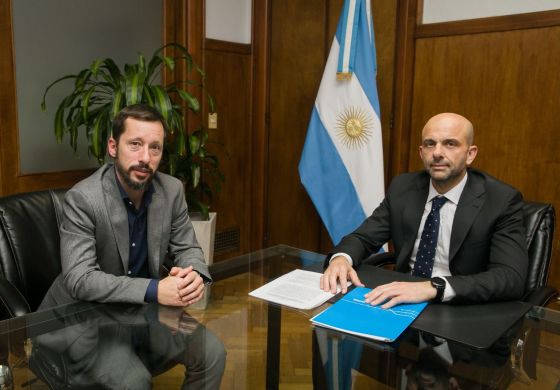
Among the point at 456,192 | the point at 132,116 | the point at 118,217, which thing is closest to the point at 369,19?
the point at 456,192

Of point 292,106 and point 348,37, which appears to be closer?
point 348,37

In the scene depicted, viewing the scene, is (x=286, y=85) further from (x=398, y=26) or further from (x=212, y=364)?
(x=212, y=364)

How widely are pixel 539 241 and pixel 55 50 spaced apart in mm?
2663

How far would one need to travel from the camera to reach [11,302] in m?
1.49

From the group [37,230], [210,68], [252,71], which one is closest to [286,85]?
[252,71]

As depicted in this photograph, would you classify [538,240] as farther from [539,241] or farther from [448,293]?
[448,293]

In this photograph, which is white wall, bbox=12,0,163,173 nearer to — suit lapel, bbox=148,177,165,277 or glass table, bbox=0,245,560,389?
suit lapel, bbox=148,177,165,277

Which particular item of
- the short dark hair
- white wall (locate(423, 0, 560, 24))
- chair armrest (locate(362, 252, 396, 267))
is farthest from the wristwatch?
white wall (locate(423, 0, 560, 24))

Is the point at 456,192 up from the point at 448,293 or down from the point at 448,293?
up

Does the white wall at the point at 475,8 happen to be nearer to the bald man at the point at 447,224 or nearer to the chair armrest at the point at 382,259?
the bald man at the point at 447,224

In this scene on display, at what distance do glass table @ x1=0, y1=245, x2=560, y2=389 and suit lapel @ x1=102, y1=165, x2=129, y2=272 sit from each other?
0.88 ft

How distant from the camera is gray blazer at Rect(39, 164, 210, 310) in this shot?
151cm

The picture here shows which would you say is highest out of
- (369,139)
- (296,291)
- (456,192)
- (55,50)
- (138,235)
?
(55,50)

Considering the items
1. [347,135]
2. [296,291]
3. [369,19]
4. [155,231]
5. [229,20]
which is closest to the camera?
[296,291]
